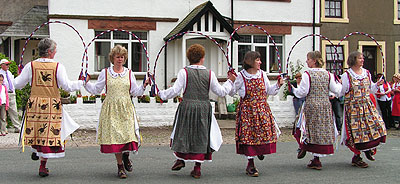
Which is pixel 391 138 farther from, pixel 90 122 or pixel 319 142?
pixel 90 122

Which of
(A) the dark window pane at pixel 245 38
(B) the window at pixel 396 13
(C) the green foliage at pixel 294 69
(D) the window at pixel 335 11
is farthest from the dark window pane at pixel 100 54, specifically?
(B) the window at pixel 396 13

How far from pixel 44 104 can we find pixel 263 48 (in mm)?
12785

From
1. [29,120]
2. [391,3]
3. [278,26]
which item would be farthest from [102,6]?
[391,3]

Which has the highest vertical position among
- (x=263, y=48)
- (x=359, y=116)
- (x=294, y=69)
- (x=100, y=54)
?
(x=263, y=48)

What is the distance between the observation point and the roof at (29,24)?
16.1 m

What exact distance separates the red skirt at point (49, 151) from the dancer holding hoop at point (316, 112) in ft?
12.1

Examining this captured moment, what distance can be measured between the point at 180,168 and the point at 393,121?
10205 millimetres

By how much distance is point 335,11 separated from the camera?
63.1 feet

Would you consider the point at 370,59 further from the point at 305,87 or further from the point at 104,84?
the point at 104,84

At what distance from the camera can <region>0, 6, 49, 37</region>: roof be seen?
1612cm

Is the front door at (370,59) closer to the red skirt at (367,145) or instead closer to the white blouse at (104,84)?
the red skirt at (367,145)

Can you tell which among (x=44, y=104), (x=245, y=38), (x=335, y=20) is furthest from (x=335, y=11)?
(x=44, y=104)

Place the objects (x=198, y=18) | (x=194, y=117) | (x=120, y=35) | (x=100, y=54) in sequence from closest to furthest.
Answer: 1. (x=194, y=117)
2. (x=198, y=18)
3. (x=100, y=54)
4. (x=120, y=35)

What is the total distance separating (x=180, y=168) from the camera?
22.4 feet
